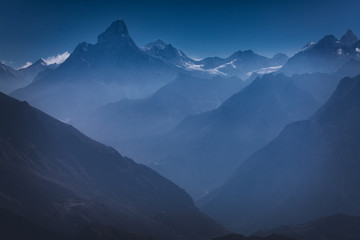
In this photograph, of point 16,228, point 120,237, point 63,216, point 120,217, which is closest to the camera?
point 16,228

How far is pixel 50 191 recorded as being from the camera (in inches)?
6939

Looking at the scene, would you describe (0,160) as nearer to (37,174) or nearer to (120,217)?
(37,174)

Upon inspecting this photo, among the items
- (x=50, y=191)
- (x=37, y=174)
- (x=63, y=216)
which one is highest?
(x=37, y=174)

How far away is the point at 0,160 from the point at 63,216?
53424mm

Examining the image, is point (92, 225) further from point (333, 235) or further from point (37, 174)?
point (333, 235)

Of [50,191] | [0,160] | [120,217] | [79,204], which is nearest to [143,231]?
[120,217]

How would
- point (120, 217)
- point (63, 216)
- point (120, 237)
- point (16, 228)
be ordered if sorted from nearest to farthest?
point (16, 228)
point (120, 237)
point (63, 216)
point (120, 217)

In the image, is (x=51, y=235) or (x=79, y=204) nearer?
(x=51, y=235)

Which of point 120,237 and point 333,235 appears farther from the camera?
point 333,235

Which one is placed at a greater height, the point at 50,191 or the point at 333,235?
A: the point at 50,191

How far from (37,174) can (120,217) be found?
5160 centimetres

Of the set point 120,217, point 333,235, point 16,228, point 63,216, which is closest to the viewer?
point 16,228

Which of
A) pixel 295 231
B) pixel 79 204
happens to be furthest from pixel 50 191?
pixel 295 231

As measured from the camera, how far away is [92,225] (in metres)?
145
